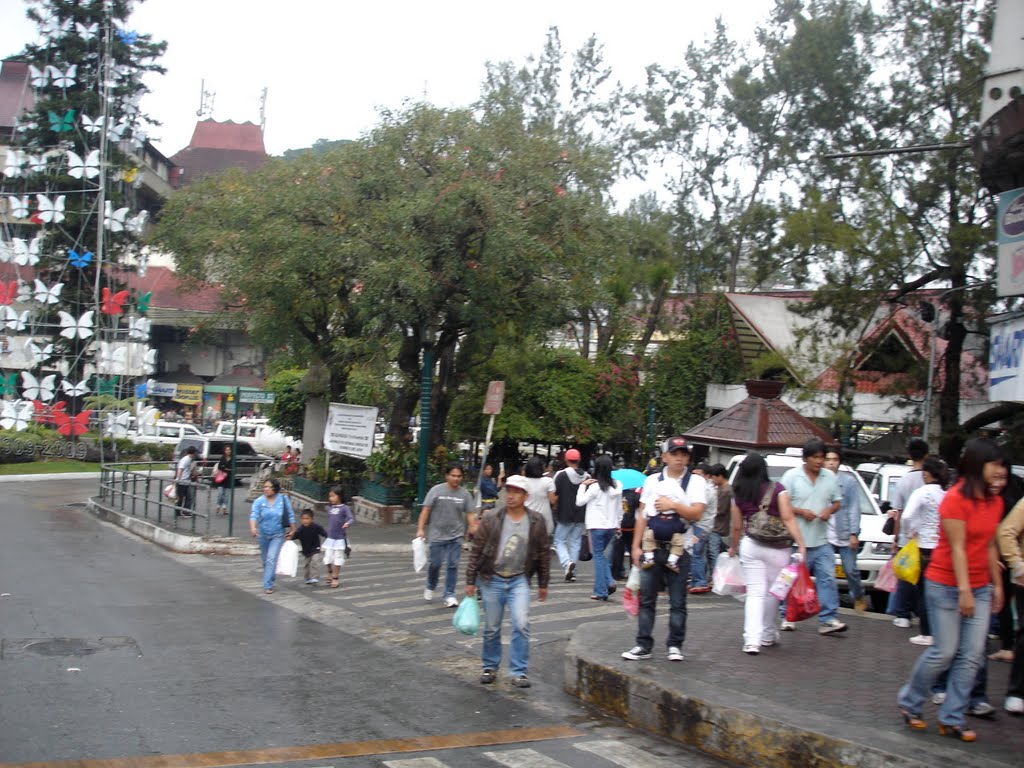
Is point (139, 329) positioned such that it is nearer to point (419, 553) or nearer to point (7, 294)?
point (7, 294)

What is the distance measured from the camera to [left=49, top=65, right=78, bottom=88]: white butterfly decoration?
135 ft

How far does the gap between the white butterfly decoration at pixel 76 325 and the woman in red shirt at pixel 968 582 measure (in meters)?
38.7

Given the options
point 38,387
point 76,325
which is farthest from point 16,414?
point 76,325

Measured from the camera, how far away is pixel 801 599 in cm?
817

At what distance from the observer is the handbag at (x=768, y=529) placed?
27.1ft

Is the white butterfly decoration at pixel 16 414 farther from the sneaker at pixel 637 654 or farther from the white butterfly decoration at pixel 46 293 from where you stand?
the sneaker at pixel 637 654

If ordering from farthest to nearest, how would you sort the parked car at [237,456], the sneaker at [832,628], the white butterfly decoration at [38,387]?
the white butterfly decoration at [38,387] → the parked car at [237,456] → the sneaker at [832,628]

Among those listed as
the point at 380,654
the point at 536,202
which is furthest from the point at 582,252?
the point at 380,654

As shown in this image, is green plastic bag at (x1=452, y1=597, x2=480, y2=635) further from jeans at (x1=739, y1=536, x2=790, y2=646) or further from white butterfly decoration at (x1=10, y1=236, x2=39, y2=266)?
white butterfly decoration at (x1=10, y1=236, x2=39, y2=266)

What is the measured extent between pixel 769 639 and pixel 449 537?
4.66m

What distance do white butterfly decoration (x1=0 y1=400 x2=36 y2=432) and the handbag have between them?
124 feet

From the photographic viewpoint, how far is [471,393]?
28.0 m

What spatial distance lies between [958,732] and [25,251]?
132 feet

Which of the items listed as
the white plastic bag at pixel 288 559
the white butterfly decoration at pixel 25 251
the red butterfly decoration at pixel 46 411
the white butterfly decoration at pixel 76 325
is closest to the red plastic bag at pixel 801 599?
the white plastic bag at pixel 288 559
